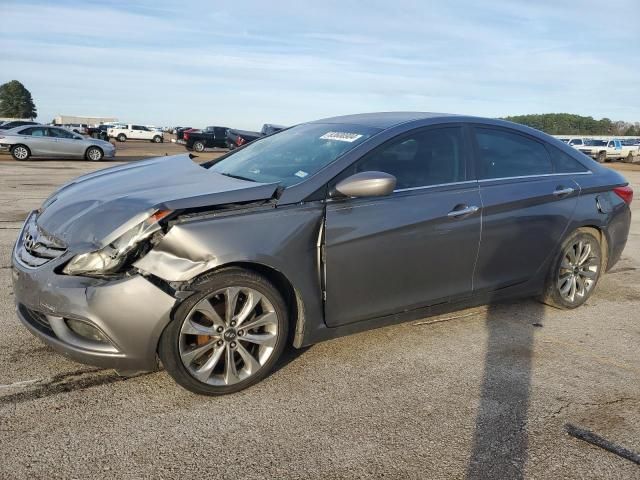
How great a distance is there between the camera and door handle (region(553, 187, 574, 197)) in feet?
14.6

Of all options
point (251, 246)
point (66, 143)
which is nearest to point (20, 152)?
point (66, 143)

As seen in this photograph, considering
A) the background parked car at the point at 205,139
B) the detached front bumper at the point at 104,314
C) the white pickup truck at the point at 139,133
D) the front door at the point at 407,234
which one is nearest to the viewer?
the detached front bumper at the point at 104,314

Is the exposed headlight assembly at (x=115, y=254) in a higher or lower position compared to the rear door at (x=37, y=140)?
higher

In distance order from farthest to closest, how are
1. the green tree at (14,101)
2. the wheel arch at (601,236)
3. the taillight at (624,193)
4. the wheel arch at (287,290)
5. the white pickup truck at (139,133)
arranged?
1. the green tree at (14,101)
2. the white pickup truck at (139,133)
3. the taillight at (624,193)
4. the wheel arch at (601,236)
5. the wheel arch at (287,290)

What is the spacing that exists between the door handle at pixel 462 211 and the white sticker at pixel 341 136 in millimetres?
829

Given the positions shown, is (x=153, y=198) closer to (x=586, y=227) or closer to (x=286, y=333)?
(x=286, y=333)

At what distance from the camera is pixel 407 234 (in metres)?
3.58

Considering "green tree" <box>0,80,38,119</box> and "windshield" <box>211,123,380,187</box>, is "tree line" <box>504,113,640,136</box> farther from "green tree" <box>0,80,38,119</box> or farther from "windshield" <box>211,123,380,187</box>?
"green tree" <box>0,80,38,119</box>

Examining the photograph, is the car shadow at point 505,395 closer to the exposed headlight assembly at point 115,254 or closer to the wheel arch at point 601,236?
the wheel arch at point 601,236

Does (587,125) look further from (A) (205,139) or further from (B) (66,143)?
(B) (66,143)

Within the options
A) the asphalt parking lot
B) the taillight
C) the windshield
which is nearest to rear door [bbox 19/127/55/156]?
the asphalt parking lot

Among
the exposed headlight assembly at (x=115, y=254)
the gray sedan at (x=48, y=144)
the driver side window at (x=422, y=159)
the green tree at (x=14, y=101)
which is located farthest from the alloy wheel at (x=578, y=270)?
the green tree at (x=14, y=101)

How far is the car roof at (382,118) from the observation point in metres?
4.02

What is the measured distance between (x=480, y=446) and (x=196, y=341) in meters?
1.59
